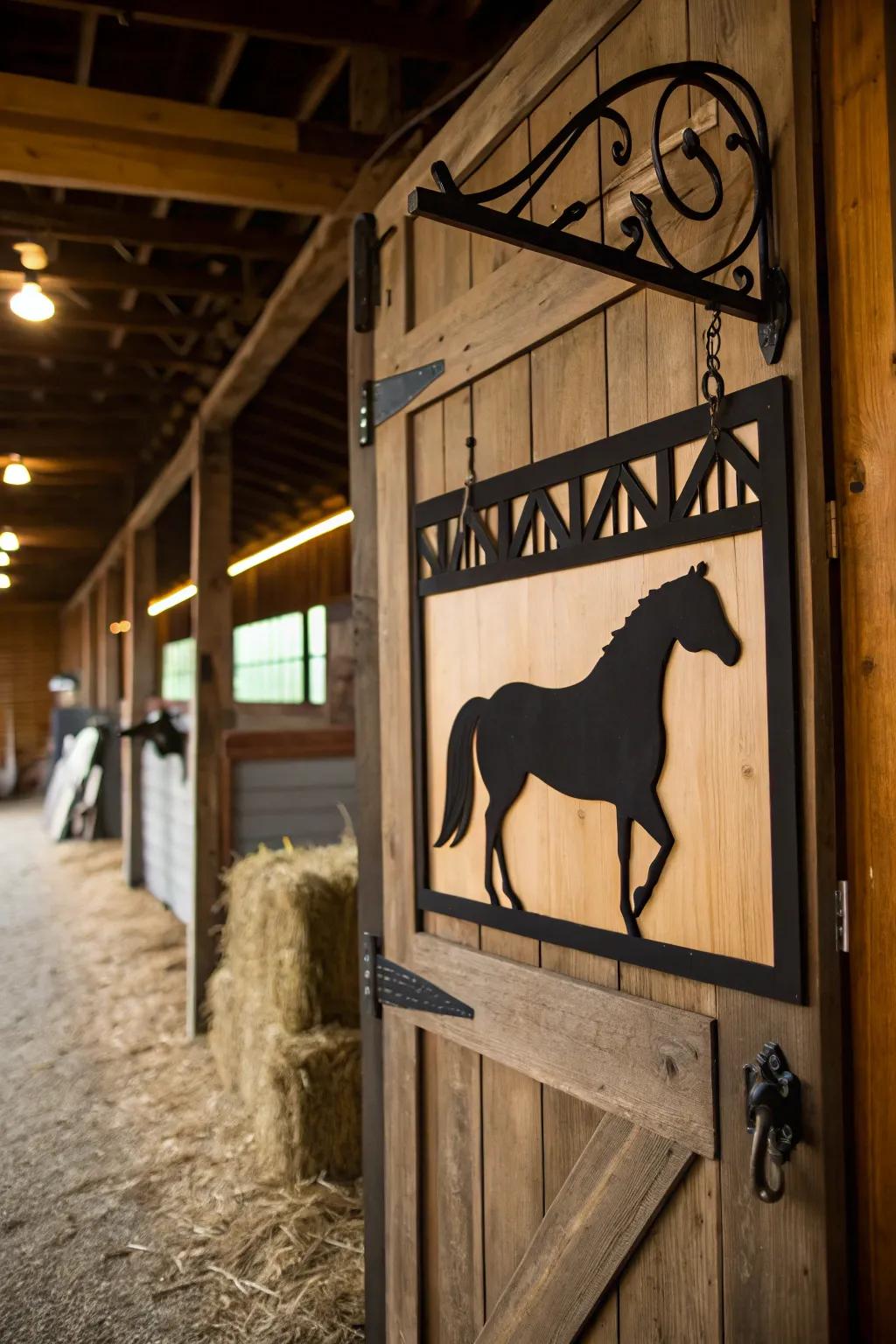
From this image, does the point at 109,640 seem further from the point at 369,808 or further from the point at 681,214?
the point at 681,214

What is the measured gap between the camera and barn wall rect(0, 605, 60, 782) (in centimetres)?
1711

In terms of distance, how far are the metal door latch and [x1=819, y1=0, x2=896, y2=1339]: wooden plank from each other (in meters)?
0.08

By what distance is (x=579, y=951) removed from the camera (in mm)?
1480

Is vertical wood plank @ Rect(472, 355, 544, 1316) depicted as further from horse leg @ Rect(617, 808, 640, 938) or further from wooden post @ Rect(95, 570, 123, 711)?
wooden post @ Rect(95, 570, 123, 711)

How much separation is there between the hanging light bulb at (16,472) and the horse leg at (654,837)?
6.10m

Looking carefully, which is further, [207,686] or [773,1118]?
[207,686]

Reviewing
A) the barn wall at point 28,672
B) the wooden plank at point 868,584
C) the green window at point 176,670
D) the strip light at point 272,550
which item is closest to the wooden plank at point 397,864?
the wooden plank at point 868,584

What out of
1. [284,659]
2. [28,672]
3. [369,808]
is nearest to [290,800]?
[369,808]

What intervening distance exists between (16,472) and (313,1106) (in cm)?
492

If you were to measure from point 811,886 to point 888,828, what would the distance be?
0.37 ft

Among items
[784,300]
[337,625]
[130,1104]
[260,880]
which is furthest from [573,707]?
[337,625]

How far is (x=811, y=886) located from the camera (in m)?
1.14

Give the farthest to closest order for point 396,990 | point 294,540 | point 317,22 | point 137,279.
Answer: point 294,540 < point 137,279 < point 317,22 < point 396,990

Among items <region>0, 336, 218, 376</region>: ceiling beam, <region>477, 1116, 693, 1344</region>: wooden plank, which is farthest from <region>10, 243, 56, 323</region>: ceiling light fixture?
<region>477, 1116, 693, 1344</region>: wooden plank
